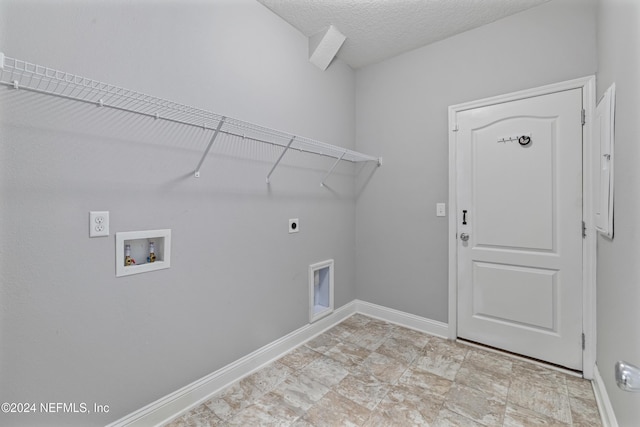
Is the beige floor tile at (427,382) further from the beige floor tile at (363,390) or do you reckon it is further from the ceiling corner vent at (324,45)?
the ceiling corner vent at (324,45)

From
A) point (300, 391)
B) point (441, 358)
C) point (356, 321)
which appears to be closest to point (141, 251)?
point (300, 391)

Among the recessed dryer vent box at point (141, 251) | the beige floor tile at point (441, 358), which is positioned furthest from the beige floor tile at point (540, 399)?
the recessed dryer vent box at point (141, 251)

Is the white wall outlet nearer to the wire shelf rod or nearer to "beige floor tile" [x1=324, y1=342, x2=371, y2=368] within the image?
the wire shelf rod

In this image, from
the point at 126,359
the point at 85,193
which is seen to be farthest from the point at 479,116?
the point at 126,359

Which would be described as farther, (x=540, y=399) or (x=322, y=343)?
(x=322, y=343)

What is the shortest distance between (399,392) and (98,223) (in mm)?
1897

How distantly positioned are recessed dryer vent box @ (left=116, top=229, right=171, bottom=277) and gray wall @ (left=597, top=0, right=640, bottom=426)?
206 centimetres

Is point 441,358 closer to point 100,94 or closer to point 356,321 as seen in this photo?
point 356,321

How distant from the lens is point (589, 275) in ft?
5.96

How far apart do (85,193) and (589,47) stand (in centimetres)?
304

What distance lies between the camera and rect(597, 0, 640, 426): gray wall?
42.0 inches

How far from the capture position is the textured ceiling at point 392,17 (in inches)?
77.4

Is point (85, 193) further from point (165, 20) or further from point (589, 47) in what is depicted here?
point (589, 47)

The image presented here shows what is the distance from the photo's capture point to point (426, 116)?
247cm
